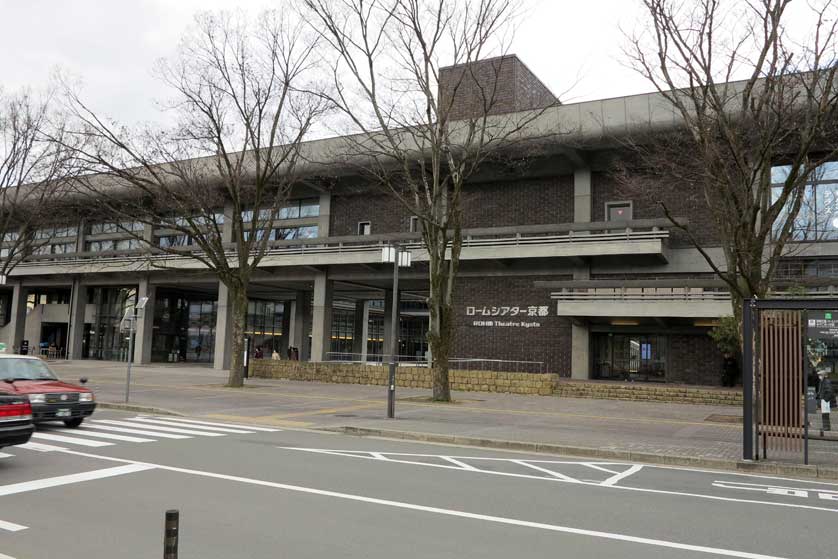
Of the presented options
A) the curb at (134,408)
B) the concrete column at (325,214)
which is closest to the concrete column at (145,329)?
the concrete column at (325,214)

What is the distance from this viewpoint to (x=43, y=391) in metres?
13.1

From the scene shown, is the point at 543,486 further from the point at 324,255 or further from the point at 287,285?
the point at 287,285

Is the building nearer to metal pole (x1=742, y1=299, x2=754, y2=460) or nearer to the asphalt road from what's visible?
metal pole (x1=742, y1=299, x2=754, y2=460)

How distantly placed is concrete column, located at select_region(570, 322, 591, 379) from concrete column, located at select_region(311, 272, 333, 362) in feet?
42.1

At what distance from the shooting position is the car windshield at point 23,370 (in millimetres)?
13523

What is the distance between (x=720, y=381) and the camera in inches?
1061

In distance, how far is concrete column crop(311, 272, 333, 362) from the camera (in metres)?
34.5

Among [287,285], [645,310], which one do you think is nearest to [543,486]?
[645,310]

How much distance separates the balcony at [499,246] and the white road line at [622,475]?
1641 centimetres

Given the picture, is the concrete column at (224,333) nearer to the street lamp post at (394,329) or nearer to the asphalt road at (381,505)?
the street lamp post at (394,329)

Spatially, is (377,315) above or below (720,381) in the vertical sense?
above

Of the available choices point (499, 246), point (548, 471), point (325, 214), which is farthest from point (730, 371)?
point (325, 214)

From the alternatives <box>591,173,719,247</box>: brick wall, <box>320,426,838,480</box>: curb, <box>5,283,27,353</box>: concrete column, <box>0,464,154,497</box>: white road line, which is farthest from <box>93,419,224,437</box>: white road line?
<box>5,283,27,353</box>: concrete column

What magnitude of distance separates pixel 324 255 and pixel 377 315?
75.3 feet
